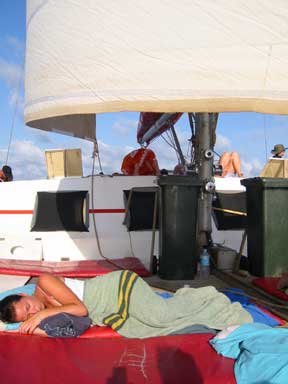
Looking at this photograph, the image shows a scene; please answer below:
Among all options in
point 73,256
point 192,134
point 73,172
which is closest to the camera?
point 73,256

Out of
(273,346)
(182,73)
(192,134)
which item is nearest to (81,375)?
(273,346)

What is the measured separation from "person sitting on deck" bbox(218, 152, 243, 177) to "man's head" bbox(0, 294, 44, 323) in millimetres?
5269

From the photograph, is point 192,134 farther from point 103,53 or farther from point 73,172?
point 103,53

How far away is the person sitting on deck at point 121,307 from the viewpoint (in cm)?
336

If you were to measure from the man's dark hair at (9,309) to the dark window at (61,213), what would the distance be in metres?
3.46

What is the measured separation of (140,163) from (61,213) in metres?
1.67

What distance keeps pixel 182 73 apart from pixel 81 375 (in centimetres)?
206

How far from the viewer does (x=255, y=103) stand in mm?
2703

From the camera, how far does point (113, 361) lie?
2.87 m

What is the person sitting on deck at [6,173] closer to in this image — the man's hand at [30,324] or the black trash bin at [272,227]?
the black trash bin at [272,227]

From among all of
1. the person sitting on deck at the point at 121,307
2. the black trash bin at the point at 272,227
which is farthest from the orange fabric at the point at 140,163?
the person sitting on deck at the point at 121,307

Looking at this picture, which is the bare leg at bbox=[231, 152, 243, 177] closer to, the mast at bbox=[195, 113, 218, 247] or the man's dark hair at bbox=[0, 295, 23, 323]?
the mast at bbox=[195, 113, 218, 247]

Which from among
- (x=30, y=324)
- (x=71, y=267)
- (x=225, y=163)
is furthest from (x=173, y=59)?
(x=225, y=163)

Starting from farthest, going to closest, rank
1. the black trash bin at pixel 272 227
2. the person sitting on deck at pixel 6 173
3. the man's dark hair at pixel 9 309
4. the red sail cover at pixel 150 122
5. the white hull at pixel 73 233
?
the red sail cover at pixel 150 122, the person sitting on deck at pixel 6 173, the white hull at pixel 73 233, the black trash bin at pixel 272 227, the man's dark hair at pixel 9 309
